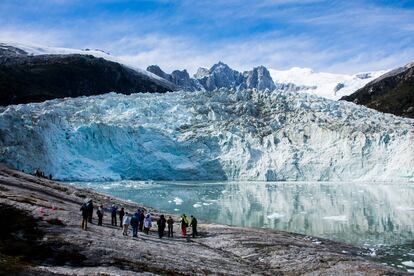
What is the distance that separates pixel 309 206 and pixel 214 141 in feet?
80.7

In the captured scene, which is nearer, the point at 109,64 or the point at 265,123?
the point at 265,123

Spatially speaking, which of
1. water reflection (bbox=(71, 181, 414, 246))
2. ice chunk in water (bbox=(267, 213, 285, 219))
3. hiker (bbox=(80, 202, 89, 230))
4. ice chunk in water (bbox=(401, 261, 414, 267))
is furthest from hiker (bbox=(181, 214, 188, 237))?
ice chunk in water (bbox=(267, 213, 285, 219))

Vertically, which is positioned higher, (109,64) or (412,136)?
(109,64)

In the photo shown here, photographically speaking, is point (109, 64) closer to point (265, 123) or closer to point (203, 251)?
point (265, 123)

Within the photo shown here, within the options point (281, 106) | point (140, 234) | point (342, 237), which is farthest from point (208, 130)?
point (140, 234)

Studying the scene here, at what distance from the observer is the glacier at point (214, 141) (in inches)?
2167

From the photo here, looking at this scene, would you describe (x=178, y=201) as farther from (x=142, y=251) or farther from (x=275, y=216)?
(x=142, y=251)

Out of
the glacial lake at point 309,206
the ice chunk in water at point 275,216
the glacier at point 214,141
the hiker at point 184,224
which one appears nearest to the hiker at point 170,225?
the hiker at point 184,224

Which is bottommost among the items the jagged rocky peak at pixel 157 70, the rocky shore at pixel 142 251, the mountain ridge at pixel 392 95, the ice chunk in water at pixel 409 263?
the ice chunk in water at pixel 409 263

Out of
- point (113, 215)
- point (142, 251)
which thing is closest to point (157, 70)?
point (113, 215)

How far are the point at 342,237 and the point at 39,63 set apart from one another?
12323 centimetres

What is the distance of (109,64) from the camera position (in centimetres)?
14538

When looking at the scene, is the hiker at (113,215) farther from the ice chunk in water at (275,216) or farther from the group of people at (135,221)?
the ice chunk in water at (275,216)

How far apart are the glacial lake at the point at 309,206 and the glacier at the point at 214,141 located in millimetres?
3251
